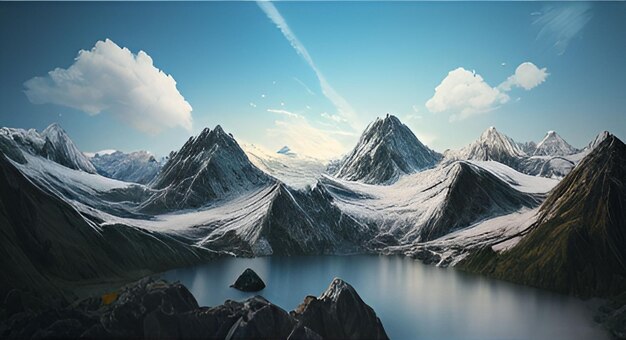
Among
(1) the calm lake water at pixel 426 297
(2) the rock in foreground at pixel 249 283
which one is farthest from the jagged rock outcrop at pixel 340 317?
(2) the rock in foreground at pixel 249 283

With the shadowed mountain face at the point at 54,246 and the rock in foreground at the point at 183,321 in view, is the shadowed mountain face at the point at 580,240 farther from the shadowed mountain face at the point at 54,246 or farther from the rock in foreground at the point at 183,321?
the shadowed mountain face at the point at 54,246

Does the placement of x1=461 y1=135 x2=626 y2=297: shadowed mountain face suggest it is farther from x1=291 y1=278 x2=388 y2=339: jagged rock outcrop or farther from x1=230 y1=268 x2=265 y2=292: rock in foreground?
x1=291 y1=278 x2=388 y2=339: jagged rock outcrop

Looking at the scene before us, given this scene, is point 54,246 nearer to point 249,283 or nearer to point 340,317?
point 249,283

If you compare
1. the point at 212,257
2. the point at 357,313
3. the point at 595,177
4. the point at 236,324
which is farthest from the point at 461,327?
the point at 212,257

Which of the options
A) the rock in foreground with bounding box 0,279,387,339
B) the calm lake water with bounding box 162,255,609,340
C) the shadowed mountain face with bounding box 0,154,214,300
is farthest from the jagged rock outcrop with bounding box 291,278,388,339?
the shadowed mountain face with bounding box 0,154,214,300

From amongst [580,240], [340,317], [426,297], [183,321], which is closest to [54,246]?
[183,321]

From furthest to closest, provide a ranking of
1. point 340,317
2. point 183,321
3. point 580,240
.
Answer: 1. point 580,240
2. point 340,317
3. point 183,321
